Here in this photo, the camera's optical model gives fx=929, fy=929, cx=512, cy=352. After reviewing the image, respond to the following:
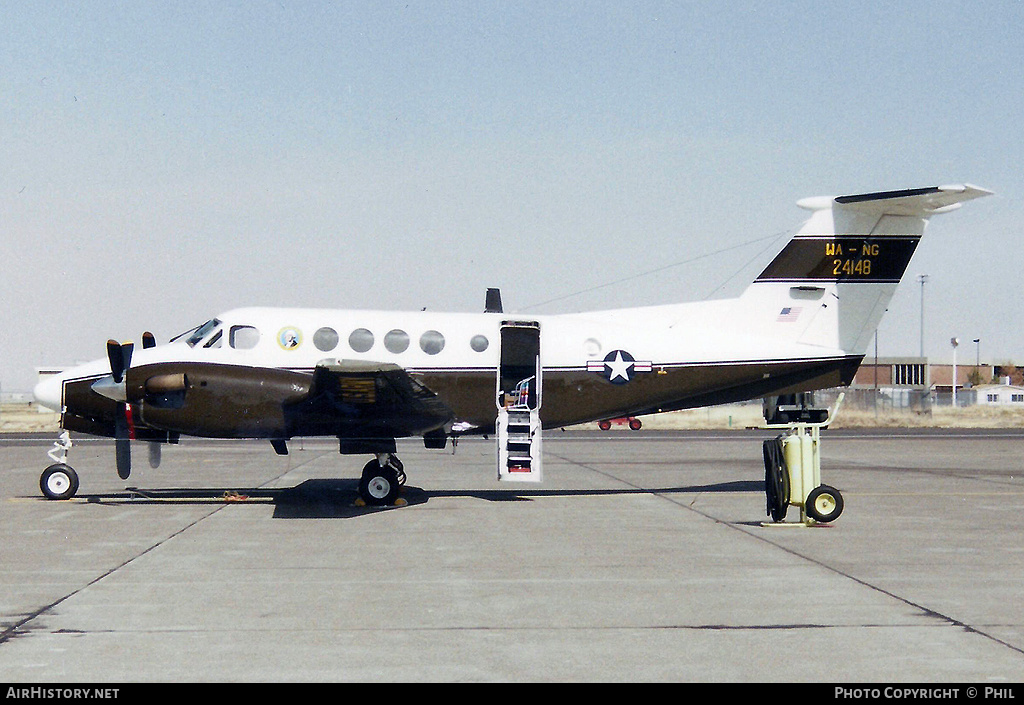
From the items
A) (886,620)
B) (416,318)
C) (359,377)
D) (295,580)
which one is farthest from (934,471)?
(295,580)

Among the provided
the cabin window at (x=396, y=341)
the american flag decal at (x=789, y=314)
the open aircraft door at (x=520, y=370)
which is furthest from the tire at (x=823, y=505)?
the cabin window at (x=396, y=341)

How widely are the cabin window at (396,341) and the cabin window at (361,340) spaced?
0.28m

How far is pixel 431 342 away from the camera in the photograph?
16250 millimetres

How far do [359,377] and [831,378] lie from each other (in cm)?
882

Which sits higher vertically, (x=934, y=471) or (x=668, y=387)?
(x=668, y=387)

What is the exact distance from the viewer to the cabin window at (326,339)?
52.2 feet

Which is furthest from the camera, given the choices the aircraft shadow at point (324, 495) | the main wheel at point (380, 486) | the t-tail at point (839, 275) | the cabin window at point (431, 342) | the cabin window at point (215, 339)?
the t-tail at point (839, 275)

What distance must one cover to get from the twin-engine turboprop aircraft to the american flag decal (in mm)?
19

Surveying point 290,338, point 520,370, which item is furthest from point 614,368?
point 290,338

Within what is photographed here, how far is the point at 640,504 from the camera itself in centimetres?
1540

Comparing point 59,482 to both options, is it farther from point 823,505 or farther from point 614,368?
point 823,505

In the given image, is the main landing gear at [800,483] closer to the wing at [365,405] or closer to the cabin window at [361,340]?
the wing at [365,405]

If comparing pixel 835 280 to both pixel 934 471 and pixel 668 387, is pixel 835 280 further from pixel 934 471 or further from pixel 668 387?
pixel 934 471

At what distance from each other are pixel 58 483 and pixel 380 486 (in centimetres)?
553
